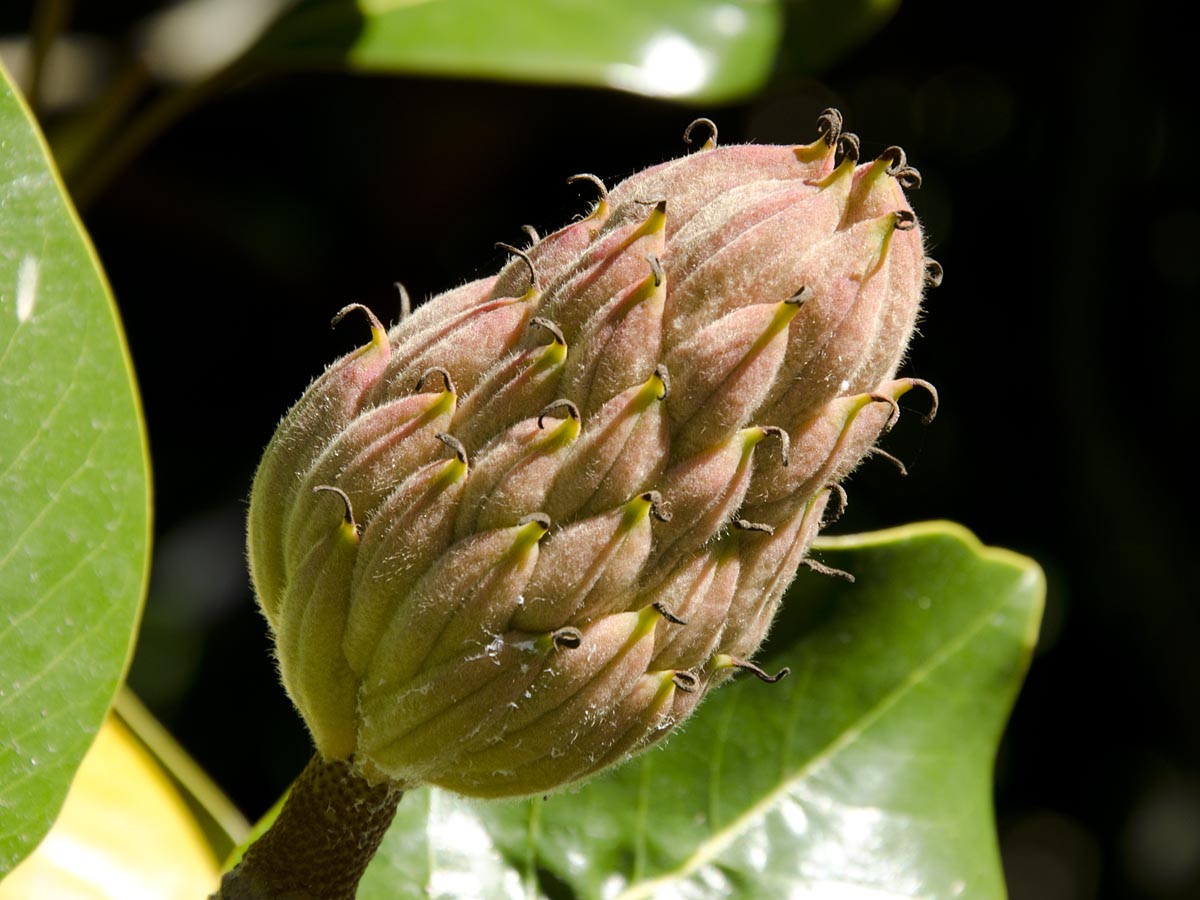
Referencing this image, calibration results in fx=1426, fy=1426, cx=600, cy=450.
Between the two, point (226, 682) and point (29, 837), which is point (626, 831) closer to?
point (29, 837)

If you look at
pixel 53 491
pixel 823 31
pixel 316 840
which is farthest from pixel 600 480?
pixel 823 31

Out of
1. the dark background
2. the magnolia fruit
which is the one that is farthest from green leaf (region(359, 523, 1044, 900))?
the dark background

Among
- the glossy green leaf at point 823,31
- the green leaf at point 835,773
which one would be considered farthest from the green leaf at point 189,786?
the glossy green leaf at point 823,31

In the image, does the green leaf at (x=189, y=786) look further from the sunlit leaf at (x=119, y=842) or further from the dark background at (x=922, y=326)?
the dark background at (x=922, y=326)

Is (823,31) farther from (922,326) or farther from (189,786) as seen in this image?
(189,786)

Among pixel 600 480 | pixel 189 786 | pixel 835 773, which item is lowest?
pixel 835 773

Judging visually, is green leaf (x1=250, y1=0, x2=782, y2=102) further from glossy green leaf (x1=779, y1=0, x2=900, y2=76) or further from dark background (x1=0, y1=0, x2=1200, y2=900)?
dark background (x1=0, y1=0, x2=1200, y2=900)

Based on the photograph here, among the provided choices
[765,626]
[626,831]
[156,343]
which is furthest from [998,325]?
[765,626]
